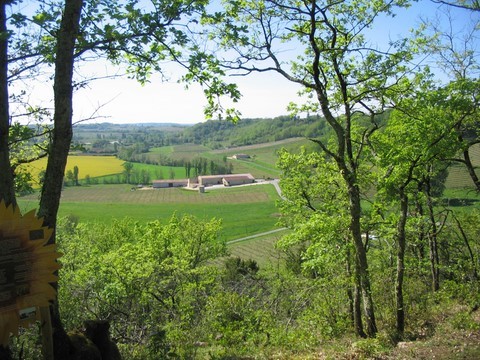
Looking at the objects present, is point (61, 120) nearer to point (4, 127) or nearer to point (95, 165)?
point (4, 127)

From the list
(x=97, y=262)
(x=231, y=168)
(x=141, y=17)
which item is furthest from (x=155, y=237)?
(x=231, y=168)

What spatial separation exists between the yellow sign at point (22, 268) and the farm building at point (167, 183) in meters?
89.3

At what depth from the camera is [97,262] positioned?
1661cm

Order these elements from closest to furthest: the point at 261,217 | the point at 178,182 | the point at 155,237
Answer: the point at 155,237 < the point at 261,217 < the point at 178,182

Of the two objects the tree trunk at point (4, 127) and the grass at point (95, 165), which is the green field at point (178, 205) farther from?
the tree trunk at point (4, 127)

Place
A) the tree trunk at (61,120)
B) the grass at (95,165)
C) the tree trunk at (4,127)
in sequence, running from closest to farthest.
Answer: the tree trunk at (4,127) → the tree trunk at (61,120) → the grass at (95,165)

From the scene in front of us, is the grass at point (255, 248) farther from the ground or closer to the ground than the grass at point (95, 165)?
closer to the ground

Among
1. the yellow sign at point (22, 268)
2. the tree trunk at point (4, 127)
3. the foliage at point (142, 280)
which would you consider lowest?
the foliage at point (142, 280)

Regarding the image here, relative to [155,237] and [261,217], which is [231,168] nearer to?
[261,217]

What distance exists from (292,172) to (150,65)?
33.6 ft

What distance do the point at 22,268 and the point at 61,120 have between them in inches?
75.5

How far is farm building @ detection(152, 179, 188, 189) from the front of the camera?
9207 cm

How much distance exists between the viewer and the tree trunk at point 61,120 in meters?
4.42

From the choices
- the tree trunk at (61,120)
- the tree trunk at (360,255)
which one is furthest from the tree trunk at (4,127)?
the tree trunk at (360,255)
